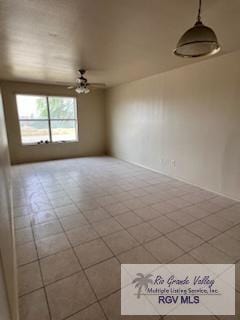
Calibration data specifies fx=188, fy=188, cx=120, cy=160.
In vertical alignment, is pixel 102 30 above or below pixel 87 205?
above

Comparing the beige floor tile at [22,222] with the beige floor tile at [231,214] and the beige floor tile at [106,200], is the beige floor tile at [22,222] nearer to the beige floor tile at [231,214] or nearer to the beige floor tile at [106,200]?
the beige floor tile at [106,200]

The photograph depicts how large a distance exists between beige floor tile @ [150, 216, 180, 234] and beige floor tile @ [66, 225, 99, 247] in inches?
32.2

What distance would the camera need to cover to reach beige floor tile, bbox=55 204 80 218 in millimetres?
2898

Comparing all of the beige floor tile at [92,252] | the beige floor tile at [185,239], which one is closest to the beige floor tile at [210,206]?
the beige floor tile at [185,239]

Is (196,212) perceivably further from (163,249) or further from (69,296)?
(69,296)

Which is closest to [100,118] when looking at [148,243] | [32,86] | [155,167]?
[32,86]

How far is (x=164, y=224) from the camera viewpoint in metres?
2.60

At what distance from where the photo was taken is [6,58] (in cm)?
340

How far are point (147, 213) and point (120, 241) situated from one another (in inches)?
30.9

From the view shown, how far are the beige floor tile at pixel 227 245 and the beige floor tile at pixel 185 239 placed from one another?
0.58ft

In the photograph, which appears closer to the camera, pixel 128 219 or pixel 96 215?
pixel 128 219

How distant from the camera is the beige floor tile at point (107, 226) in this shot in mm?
2463

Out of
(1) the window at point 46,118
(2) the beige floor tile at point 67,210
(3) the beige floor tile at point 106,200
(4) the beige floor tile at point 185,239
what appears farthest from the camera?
(1) the window at point 46,118

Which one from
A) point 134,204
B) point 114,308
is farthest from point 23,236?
point 134,204
